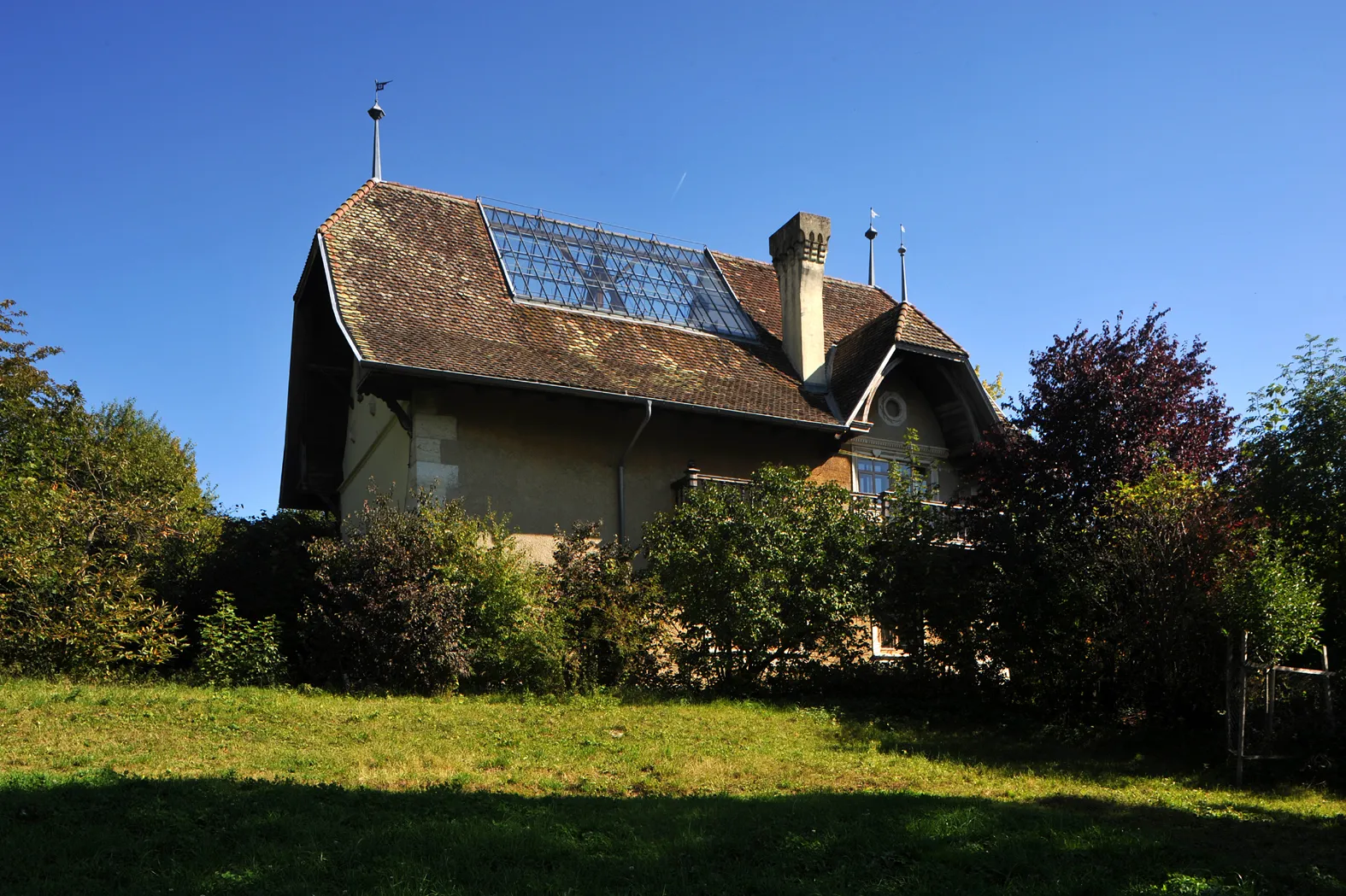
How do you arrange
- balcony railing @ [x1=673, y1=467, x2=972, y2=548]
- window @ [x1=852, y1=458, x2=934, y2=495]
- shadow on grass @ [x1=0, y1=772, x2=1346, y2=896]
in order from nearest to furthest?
shadow on grass @ [x1=0, y1=772, x2=1346, y2=896] < balcony railing @ [x1=673, y1=467, x2=972, y2=548] < window @ [x1=852, y1=458, x2=934, y2=495]

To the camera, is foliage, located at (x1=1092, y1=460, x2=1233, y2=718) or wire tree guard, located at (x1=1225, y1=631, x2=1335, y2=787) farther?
foliage, located at (x1=1092, y1=460, x2=1233, y2=718)

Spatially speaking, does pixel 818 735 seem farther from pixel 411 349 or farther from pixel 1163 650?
pixel 411 349

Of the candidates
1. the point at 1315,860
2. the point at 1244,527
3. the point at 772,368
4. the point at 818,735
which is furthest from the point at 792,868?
the point at 772,368

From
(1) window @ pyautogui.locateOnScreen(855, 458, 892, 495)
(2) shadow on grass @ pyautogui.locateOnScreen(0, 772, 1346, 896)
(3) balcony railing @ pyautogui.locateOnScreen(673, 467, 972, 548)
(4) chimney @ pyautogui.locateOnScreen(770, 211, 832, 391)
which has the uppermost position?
(4) chimney @ pyautogui.locateOnScreen(770, 211, 832, 391)

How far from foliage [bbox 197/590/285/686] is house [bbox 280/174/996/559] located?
318 cm

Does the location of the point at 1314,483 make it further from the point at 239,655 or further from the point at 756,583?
the point at 239,655

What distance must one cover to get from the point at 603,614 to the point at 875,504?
14.5 ft

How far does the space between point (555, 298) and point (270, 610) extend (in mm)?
6616

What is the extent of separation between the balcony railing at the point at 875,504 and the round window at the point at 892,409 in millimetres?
2890

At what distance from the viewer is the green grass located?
6.65m

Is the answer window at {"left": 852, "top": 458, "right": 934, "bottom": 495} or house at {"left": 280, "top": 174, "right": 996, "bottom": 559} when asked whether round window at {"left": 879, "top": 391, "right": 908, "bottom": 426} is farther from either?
window at {"left": 852, "top": 458, "right": 934, "bottom": 495}

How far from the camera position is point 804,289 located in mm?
20094

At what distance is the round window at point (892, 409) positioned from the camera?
797 inches

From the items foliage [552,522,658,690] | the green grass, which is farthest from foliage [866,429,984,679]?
foliage [552,522,658,690]
